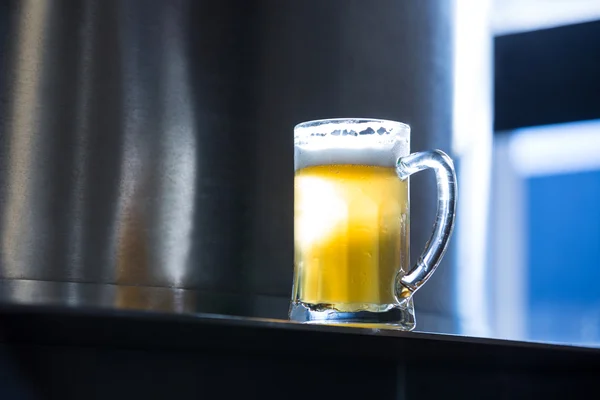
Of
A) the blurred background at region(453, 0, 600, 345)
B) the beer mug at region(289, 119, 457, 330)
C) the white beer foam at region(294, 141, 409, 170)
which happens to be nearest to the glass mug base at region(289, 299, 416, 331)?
the beer mug at region(289, 119, 457, 330)

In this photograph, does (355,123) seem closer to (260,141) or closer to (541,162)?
(260,141)

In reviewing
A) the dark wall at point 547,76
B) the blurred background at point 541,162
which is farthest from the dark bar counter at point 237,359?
the dark wall at point 547,76

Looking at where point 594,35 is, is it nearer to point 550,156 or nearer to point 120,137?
point 550,156

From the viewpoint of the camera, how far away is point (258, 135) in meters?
1.19

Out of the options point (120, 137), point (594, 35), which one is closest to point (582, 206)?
point (594, 35)

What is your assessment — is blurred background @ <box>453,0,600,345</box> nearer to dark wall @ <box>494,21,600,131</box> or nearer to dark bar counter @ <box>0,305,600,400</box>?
dark wall @ <box>494,21,600,131</box>

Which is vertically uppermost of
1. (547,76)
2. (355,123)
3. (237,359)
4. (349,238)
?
(547,76)

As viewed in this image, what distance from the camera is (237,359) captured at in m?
1.03

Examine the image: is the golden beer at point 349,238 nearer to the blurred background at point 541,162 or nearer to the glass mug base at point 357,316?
the glass mug base at point 357,316

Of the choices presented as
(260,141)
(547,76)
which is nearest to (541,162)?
(547,76)

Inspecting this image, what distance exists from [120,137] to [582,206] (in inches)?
40.6

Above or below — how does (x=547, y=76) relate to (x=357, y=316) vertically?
above

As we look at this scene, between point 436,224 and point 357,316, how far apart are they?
124mm

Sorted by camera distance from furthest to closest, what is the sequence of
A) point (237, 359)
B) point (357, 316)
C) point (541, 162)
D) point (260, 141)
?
point (541, 162)
point (260, 141)
point (237, 359)
point (357, 316)
